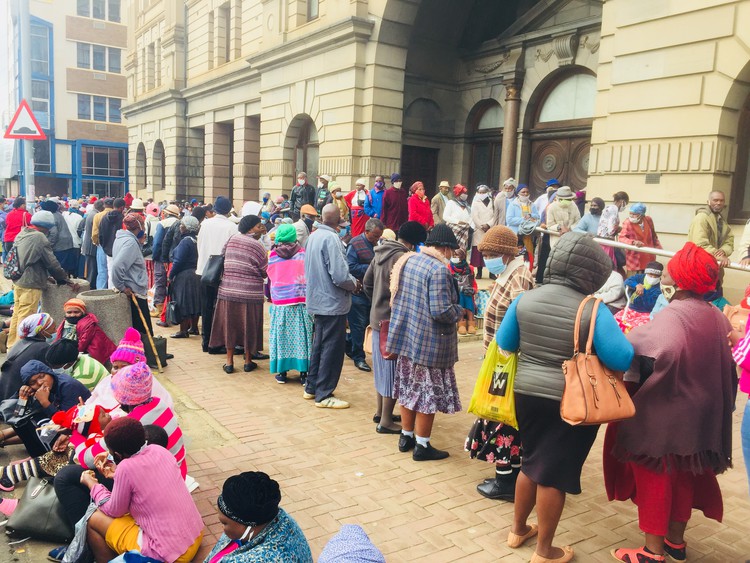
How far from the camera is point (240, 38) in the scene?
75.9ft

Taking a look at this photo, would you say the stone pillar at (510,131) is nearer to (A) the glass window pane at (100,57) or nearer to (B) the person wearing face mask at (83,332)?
(B) the person wearing face mask at (83,332)

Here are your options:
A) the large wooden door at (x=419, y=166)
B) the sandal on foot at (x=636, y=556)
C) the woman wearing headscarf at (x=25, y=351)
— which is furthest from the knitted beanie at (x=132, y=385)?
the large wooden door at (x=419, y=166)

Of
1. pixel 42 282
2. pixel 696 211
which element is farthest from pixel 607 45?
pixel 42 282

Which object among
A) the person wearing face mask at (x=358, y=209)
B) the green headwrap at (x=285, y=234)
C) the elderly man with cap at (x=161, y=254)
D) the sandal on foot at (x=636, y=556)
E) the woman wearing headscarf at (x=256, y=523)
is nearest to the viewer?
the woman wearing headscarf at (x=256, y=523)

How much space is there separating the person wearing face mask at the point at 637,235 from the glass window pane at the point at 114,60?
49.0 metres

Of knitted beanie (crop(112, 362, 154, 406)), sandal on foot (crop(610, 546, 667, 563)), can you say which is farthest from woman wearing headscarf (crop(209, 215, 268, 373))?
sandal on foot (crop(610, 546, 667, 563))

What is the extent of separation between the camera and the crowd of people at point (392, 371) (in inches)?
133

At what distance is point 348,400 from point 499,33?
13641 mm

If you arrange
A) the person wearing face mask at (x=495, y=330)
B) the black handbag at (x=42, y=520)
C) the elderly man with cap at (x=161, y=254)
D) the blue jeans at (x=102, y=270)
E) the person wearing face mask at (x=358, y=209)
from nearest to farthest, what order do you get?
the black handbag at (x=42, y=520) → the person wearing face mask at (x=495, y=330) → the elderly man with cap at (x=161, y=254) → the blue jeans at (x=102, y=270) → the person wearing face mask at (x=358, y=209)

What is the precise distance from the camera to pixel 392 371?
5.45 metres

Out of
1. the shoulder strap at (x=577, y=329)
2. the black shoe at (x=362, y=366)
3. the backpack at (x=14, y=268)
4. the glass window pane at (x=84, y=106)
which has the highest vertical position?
the glass window pane at (x=84, y=106)

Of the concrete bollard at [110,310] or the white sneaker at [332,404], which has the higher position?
the concrete bollard at [110,310]

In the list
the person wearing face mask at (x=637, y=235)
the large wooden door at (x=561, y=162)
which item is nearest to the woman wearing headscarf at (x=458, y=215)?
the person wearing face mask at (x=637, y=235)

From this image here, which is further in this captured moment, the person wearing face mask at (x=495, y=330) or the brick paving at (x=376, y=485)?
the person wearing face mask at (x=495, y=330)
